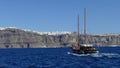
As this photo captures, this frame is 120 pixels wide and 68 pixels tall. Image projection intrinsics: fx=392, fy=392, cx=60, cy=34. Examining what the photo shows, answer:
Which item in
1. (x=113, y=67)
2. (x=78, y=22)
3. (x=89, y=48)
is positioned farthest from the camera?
(x=78, y=22)

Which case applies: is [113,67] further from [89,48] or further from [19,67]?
[89,48]

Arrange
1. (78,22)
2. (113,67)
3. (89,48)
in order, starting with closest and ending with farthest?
(113,67) < (89,48) < (78,22)

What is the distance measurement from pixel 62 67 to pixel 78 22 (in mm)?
82352

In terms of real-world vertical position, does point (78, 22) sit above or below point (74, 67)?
above

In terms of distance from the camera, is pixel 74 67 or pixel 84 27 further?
pixel 84 27

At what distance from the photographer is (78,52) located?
136 meters

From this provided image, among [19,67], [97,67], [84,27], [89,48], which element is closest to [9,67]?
[19,67]

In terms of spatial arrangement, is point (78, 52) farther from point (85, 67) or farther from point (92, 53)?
point (85, 67)

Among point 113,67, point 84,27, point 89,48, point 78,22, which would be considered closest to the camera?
point 113,67

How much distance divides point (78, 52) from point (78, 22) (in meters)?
24.0

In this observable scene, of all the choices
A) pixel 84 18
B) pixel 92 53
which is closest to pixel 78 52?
pixel 92 53

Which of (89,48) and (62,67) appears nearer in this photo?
(62,67)

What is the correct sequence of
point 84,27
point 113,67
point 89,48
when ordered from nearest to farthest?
1. point 113,67
2. point 89,48
3. point 84,27

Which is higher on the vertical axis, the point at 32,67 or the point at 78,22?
the point at 78,22
